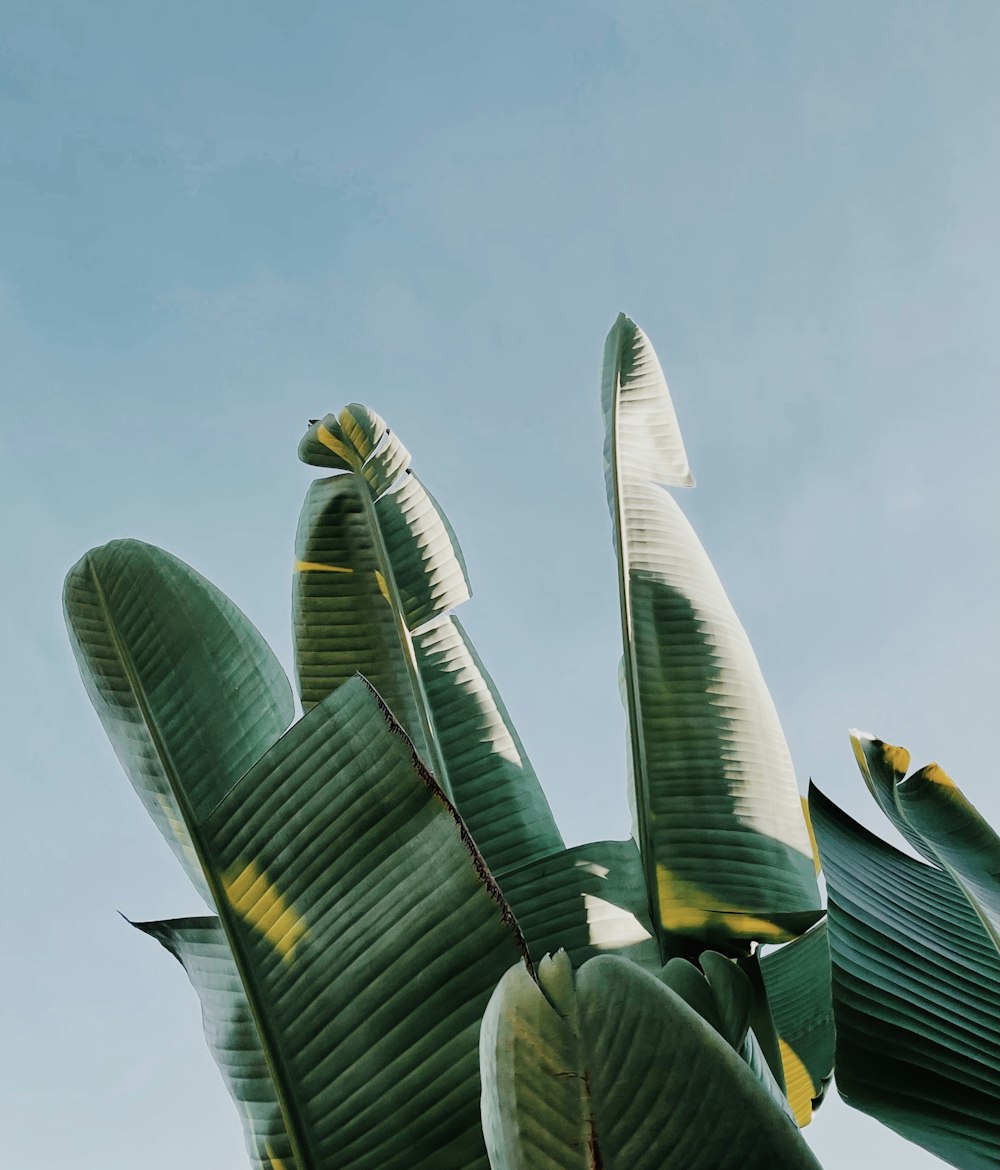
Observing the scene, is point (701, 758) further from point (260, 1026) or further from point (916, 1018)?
point (260, 1026)

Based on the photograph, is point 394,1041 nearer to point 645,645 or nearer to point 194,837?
point 194,837

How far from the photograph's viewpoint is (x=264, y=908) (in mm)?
667

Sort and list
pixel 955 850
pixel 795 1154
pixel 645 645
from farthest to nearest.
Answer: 1. pixel 645 645
2. pixel 955 850
3. pixel 795 1154

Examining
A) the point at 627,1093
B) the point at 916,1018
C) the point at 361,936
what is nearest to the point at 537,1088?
the point at 627,1093

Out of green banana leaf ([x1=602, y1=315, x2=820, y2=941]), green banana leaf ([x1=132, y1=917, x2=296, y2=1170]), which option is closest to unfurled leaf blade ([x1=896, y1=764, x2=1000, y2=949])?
green banana leaf ([x1=602, y1=315, x2=820, y2=941])

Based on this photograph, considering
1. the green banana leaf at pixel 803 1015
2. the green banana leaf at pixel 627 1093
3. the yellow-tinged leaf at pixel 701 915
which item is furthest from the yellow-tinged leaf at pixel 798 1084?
the green banana leaf at pixel 627 1093

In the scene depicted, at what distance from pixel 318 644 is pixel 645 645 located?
Answer: 0.37 metres

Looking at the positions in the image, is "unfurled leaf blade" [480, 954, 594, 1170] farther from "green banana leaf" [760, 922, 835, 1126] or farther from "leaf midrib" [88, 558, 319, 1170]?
"green banana leaf" [760, 922, 835, 1126]

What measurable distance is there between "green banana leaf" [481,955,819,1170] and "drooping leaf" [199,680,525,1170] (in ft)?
0.48

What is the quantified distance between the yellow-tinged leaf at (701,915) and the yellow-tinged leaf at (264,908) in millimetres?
458

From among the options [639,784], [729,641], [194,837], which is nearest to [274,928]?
[194,837]

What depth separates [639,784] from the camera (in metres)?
1.02

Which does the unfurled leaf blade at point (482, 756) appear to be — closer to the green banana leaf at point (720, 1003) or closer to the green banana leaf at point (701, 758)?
the green banana leaf at point (701, 758)

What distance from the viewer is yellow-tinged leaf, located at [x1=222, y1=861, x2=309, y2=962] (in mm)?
659
